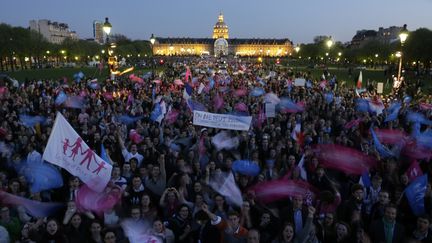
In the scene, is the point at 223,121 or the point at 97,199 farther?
the point at 223,121

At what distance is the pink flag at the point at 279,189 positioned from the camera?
25.4 feet

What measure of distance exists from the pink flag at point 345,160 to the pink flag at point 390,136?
179 cm

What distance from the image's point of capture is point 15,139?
40.7 feet

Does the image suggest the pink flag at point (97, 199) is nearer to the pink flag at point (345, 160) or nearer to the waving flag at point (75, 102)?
the pink flag at point (345, 160)

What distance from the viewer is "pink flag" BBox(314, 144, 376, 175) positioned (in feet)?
30.3

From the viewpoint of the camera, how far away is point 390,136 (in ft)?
40.2

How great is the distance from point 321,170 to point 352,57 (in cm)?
10380

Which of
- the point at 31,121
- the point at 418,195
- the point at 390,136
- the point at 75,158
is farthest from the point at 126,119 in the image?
the point at 418,195

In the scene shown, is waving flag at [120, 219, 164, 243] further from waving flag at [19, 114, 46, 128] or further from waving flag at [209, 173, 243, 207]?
waving flag at [19, 114, 46, 128]

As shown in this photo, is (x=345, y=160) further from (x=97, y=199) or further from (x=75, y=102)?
(x=75, y=102)

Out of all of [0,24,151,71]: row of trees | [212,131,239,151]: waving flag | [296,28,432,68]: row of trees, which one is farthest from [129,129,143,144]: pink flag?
[0,24,151,71]: row of trees

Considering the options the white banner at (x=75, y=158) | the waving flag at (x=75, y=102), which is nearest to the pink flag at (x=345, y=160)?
the white banner at (x=75, y=158)

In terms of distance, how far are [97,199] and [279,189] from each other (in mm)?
3155

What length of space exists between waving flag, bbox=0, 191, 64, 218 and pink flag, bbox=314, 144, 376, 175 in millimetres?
5512
